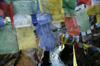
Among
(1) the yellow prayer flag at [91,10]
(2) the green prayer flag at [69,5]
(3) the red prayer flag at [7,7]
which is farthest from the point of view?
(1) the yellow prayer flag at [91,10]

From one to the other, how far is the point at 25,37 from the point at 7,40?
22cm

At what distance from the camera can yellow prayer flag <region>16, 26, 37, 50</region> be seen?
1.05 metres

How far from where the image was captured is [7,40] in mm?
1074

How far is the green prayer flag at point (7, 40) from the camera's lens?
41.2 inches

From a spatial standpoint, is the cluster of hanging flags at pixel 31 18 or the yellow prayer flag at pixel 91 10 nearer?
the cluster of hanging flags at pixel 31 18

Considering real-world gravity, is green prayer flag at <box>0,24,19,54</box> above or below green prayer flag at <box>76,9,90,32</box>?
below

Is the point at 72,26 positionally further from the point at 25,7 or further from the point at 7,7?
the point at 7,7

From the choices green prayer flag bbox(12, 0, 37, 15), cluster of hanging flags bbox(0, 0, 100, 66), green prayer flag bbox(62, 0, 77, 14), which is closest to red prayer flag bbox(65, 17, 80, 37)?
cluster of hanging flags bbox(0, 0, 100, 66)

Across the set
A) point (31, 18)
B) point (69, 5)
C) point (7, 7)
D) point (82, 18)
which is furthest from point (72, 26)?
point (7, 7)

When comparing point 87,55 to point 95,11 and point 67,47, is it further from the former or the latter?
point 95,11

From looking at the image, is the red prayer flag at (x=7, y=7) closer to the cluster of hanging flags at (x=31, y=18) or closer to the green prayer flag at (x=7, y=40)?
the cluster of hanging flags at (x=31, y=18)

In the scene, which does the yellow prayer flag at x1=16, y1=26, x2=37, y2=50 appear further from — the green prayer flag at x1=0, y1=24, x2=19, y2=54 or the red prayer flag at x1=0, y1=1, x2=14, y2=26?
the red prayer flag at x1=0, y1=1, x2=14, y2=26

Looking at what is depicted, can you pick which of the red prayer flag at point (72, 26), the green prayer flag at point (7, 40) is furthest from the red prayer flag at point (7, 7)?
the red prayer flag at point (72, 26)

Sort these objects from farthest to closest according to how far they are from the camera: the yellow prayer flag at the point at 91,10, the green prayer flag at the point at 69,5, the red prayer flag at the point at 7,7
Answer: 1. the yellow prayer flag at the point at 91,10
2. the green prayer flag at the point at 69,5
3. the red prayer flag at the point at 7,7
